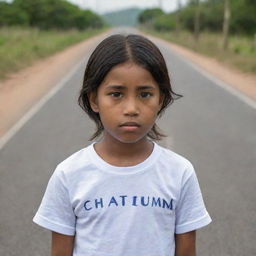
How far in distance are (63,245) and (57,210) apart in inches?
5.2

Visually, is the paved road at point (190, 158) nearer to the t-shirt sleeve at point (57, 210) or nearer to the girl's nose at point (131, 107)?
the t-shirt sleeve at point (57, 210)

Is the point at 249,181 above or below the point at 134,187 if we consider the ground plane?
→ below

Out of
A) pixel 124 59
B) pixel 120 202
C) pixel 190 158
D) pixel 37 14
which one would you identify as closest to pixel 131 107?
pixel 124 59

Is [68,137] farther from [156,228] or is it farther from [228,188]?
Result: [156,228]

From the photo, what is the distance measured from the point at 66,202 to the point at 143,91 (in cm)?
42

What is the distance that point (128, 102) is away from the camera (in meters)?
1.56

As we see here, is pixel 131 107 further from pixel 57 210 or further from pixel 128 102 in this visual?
pixel 57 210

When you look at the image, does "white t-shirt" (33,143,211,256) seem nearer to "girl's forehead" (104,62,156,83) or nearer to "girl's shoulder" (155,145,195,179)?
"girl's shoulder" (155,145,195,179)

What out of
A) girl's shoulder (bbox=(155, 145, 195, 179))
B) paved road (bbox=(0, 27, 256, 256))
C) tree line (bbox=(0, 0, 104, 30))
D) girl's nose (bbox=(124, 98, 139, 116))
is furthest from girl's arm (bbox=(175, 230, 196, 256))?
tree line (bbox=(0, 0, 104, 30))

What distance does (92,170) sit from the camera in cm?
163

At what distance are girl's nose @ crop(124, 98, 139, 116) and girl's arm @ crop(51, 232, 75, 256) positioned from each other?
1.56 feet

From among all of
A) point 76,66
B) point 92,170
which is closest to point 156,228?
point 92,170

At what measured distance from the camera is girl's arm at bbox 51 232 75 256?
1.73 m

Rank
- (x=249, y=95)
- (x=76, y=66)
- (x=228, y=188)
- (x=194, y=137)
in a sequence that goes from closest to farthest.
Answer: (x=228, y=188), (x=194, y=137), (x=249, y=95), (x=76, y=66)
